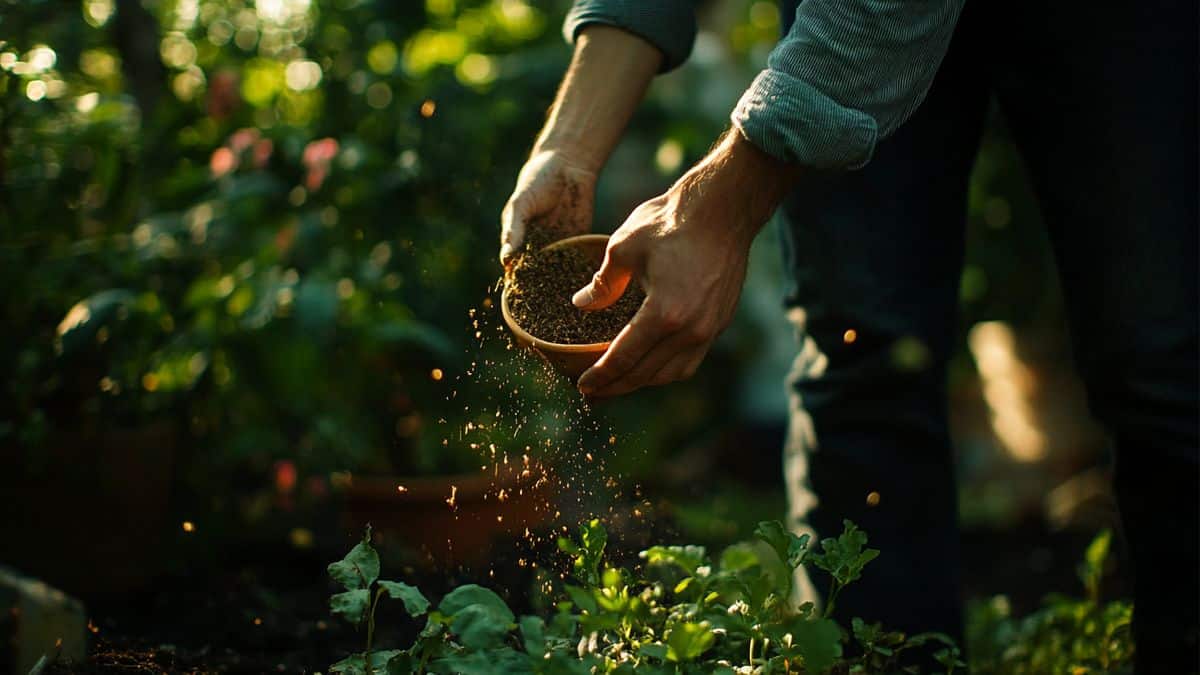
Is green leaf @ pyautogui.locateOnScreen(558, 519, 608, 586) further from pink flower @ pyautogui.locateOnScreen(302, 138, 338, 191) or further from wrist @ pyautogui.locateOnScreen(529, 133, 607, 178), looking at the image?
pink flower @ pyautogui.locateOnScreen(302, 138, 338, 191)

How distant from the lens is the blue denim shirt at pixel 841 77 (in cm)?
96

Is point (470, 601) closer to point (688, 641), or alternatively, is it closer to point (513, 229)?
point (688, 641)

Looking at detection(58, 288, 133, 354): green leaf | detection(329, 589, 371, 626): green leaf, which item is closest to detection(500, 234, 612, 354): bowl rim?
detection(329, 589, 371, 626): green leaf

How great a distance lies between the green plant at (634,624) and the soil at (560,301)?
0.26 meters

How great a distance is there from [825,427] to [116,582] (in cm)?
121

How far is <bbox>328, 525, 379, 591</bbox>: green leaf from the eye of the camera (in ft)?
2.99

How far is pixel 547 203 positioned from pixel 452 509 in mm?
469

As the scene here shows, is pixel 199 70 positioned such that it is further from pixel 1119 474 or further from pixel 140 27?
pixel 1119 474

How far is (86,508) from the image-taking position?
1.77 meters

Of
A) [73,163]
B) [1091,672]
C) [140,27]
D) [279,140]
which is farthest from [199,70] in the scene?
[1091,672]

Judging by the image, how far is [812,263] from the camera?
58.3 inches

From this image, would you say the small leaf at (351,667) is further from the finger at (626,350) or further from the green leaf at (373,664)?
the finger at (626,350)

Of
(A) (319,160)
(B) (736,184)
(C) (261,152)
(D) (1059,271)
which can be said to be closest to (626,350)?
(B) (736,184)

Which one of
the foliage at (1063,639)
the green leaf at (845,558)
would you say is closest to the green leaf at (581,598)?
the green leaf at (845,558)
